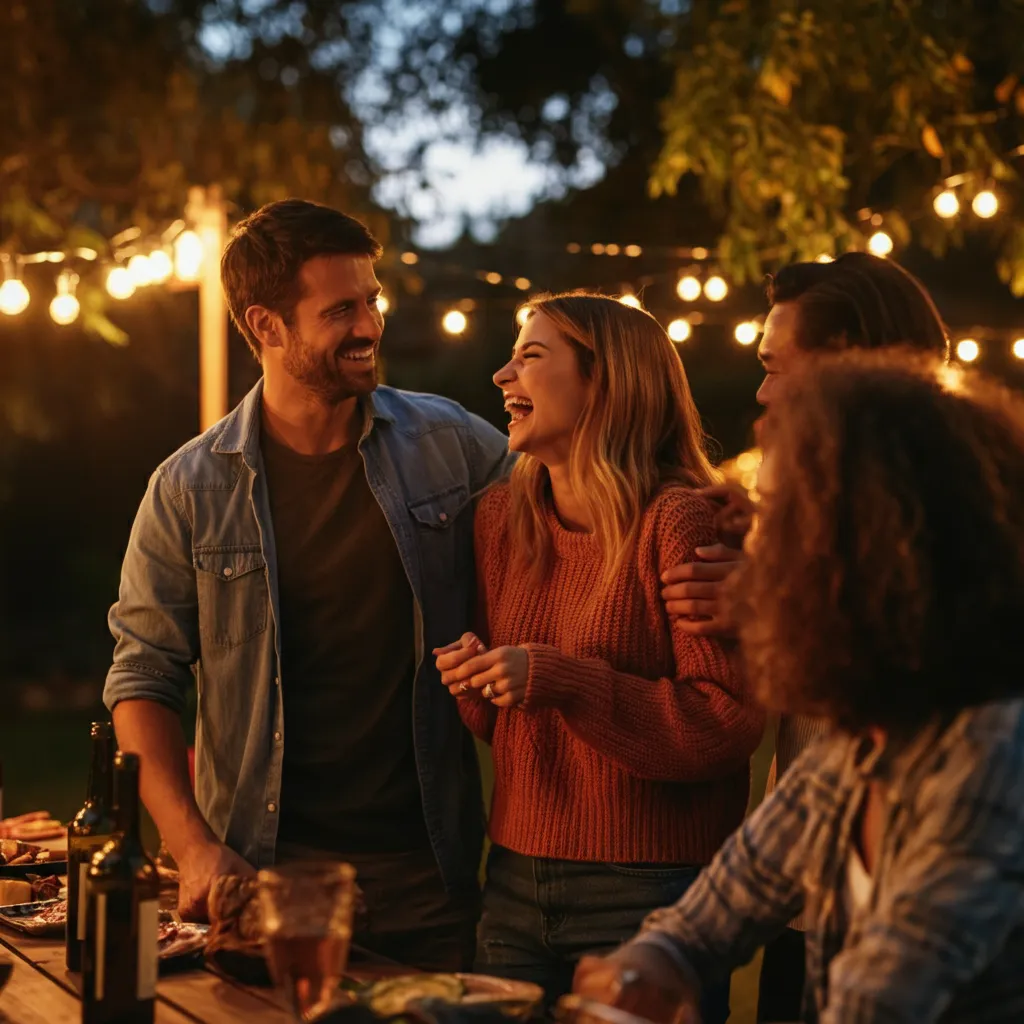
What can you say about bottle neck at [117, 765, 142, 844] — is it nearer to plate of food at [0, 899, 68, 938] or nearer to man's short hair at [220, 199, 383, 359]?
plate of food at [0, 899, 68, 938]

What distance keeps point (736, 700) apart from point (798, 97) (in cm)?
431

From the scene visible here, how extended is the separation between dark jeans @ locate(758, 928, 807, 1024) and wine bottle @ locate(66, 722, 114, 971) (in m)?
1.03

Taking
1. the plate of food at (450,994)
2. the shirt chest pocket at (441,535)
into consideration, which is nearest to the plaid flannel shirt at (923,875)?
the plate of food at (450,994)

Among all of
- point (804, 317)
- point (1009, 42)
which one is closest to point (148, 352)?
point (1009, 42)

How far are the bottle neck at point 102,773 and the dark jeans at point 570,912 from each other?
2.15 feet

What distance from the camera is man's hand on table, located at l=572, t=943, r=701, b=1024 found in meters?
1.63

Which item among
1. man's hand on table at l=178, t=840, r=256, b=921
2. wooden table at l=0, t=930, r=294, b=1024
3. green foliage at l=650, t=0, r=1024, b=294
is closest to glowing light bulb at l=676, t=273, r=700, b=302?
green foliage at l=650, t=0, r=1024, b=294

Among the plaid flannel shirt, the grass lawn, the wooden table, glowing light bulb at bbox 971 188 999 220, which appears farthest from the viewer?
the grass lawn

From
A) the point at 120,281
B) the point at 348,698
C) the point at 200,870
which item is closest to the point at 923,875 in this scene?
the point at 200,870

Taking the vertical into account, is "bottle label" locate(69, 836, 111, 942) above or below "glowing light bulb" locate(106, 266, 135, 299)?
below

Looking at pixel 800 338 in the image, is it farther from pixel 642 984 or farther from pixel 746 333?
pixel 746 333

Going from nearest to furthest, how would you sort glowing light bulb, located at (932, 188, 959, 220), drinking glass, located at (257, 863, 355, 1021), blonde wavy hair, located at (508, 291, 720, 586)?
drinking glass, located at (257, 863, 355, 1021), blonde wavy hair, located at (508, 291, 720, 586), glowing light bulb, located at (932, 188, 959, 220)

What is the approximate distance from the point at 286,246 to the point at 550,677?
3.63ft

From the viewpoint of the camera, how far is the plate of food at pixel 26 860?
2701mm
